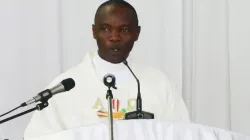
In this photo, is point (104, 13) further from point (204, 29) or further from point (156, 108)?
point (204, 29)

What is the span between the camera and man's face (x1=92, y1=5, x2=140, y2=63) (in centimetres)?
164

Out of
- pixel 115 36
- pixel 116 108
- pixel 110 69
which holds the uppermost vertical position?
pixel 115 36

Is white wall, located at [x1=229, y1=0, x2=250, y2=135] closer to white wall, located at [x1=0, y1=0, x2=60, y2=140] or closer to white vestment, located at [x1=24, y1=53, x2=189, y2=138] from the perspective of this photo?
white vestment, located at [x1=24, y1=53, x2=189, y2=138]

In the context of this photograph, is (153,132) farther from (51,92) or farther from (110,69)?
(110,69)

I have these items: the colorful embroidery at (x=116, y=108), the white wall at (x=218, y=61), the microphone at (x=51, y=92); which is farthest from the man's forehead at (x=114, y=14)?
the white wall at (x=218, y=61)

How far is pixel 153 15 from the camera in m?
2.43

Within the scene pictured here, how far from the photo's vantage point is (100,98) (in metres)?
1.66

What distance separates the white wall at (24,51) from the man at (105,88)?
21.6 inches

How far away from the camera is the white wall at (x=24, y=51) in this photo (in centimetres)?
216

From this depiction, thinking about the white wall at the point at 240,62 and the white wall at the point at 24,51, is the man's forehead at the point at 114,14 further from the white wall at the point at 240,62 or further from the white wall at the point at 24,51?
the white wall at the point at 240,62

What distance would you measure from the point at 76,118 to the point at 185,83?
3.18ft

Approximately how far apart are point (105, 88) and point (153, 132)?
0.67 m

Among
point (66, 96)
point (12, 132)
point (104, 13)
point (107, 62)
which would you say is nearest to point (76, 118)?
point (66, 96)

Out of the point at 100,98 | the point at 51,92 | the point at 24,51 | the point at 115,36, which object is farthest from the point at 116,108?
the point at 24,51
